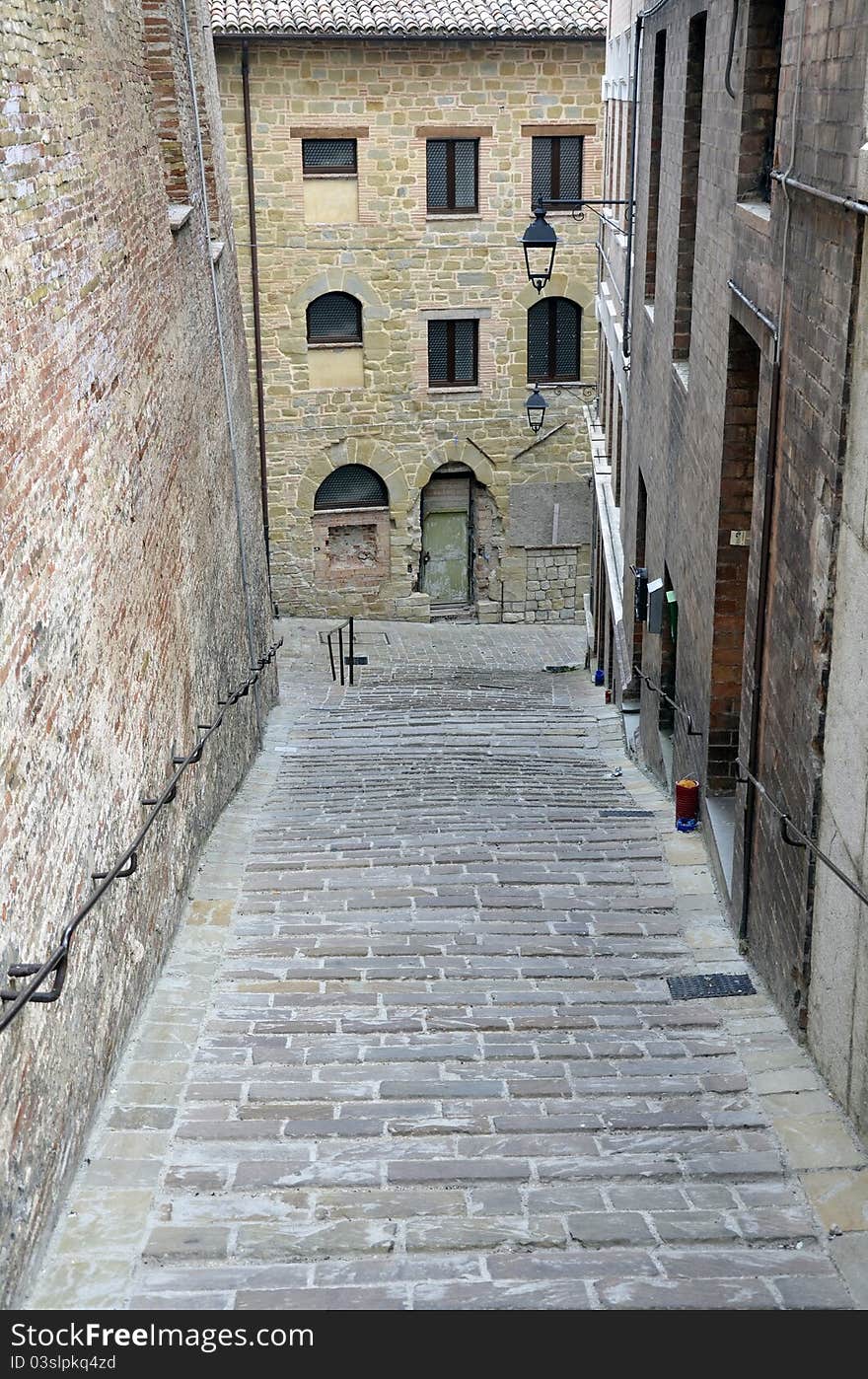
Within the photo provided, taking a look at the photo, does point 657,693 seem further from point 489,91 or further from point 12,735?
point 489,91

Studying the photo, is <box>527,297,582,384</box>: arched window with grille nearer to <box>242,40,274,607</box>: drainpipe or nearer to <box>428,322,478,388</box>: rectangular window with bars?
<box>428,322,478,388</box>: rectangular window with bars

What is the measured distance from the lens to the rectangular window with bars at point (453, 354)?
2275 centimetres

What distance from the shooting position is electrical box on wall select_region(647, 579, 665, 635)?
10.9 m

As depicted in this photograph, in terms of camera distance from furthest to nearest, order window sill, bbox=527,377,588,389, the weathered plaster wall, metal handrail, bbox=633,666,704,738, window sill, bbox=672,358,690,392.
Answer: window sill, bbox=527,377,588,389 < window sill, bbox=672,358,690,392 < metal handrail, bbox=633,666,704,738 < the weathered plaster wall

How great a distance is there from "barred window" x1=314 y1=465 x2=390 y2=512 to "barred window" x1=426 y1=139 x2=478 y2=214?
4.12 metres

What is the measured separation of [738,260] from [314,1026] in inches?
177

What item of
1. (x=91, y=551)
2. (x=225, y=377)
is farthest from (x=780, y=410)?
(x=225, y=377)

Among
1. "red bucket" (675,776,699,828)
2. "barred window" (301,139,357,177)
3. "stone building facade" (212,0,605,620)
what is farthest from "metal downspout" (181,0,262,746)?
"barred window" (301,139,357,177)

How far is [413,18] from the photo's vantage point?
814 inches

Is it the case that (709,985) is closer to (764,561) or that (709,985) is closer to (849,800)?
(849,800)

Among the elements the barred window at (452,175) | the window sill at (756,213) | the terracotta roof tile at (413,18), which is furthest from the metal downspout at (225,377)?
the barred window at (452,175)

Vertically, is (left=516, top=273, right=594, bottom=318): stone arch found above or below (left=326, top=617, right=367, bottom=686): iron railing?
above

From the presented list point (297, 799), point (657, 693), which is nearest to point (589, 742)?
point (657, 693)

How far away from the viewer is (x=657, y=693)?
37.3 ft
